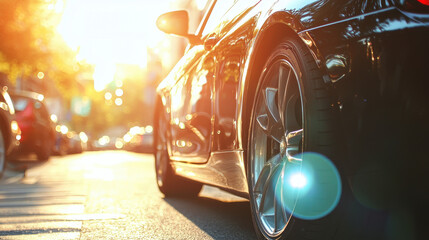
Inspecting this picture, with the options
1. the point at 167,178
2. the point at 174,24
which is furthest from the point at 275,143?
the point at 167,178

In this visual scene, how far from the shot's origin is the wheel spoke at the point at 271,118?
9.13ft

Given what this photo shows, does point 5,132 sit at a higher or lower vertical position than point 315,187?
higher

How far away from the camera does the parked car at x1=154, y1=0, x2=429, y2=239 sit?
6.05 feet

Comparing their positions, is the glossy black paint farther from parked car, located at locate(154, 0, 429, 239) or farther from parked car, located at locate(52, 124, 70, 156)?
parked car, located at locate(52, 124, 70, 156)

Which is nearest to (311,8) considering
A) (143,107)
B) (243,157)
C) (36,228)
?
(243,157)

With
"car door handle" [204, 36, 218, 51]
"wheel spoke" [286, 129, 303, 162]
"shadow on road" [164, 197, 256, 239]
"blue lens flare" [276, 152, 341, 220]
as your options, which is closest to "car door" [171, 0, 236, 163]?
"car door handle" [204, 36, 218, 51]

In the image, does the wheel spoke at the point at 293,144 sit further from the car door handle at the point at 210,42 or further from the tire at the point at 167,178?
the tire at the point at 167,178

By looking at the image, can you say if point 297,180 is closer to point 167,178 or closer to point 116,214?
point 116,214

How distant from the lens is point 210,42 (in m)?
3.82

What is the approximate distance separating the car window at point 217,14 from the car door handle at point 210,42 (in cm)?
11

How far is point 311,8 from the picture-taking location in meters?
2.29

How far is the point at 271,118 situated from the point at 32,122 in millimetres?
11496

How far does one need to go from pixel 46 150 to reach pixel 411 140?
1359 cm

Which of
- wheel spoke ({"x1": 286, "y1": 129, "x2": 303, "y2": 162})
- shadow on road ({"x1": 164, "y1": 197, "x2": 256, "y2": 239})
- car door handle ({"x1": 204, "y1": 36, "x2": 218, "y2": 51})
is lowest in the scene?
shadow on road ({"x1": 164, "y1": 197, "x2": 256, "y2": 239})
